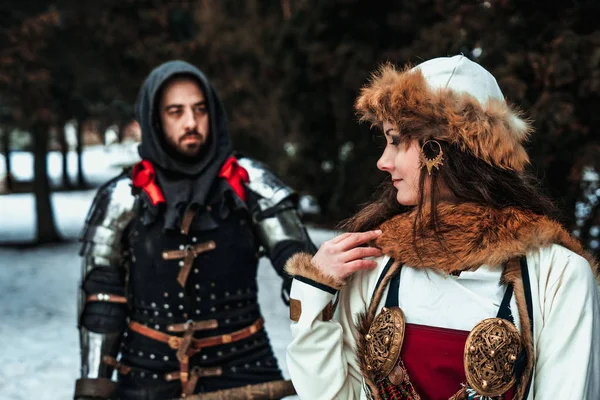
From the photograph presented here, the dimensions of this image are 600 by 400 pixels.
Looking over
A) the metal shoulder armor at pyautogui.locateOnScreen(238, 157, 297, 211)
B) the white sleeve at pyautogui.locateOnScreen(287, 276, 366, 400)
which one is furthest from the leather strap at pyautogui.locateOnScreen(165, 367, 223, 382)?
the white sleeve at pyautogui.locateOnScreen(287, 276, 366, 400)

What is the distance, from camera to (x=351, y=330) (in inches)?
80.4

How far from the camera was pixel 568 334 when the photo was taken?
5.68 ft

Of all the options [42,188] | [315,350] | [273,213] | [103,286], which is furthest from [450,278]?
[42,188]

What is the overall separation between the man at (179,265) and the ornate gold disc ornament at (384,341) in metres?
1.19

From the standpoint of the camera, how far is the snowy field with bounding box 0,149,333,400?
6781 mm

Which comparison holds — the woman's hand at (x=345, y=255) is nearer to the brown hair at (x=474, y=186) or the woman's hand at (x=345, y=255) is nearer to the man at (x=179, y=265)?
the brown hair at (x=474, y=186)

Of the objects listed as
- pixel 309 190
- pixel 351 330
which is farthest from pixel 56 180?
pixel 351 330

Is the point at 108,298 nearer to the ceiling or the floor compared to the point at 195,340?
nearer to the ceiling

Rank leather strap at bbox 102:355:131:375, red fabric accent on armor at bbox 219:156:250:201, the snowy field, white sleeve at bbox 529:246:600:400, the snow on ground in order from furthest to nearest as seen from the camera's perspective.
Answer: the snow on ground, the snowy field, red fabric accent on armor at bbox 219:156:250:201, leather strap at bbox 102:355:131:375, white sleeve at bbox 529:246:600:400

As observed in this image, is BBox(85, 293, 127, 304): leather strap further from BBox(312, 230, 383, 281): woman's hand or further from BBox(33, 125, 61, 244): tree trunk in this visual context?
BBox(33, 125, 61, 244): tree trunk

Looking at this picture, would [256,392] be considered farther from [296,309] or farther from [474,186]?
[474,186]

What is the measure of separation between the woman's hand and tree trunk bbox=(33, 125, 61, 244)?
13.3 m

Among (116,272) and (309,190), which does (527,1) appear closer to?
(116,272)

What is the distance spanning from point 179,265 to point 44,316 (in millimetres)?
6791
